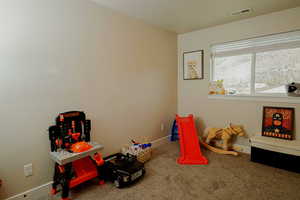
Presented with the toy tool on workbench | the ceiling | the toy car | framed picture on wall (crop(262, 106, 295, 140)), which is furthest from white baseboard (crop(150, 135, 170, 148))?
the ceiling

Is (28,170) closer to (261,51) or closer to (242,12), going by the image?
(242,12)

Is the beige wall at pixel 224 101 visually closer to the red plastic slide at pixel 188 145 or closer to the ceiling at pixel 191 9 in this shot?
the ceiling at pixel 191 9

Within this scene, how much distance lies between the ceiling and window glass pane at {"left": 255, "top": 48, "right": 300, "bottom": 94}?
26.5 inches

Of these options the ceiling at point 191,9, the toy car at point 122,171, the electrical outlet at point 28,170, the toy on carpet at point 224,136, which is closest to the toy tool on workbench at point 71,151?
the toy car at point 122,171

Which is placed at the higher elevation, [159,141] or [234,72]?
[234,72]

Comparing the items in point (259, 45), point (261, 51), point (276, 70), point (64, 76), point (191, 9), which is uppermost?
point (191, 9)

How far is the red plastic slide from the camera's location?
8.56ft

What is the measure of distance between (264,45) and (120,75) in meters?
2.42

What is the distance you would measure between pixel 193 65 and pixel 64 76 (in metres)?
2.47

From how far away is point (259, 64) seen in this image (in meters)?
2.81

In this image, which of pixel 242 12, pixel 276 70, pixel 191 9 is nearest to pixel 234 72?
pixel 276 70

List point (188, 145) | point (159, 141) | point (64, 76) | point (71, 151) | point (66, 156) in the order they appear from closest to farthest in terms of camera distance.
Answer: point (66, 156), point (71, 151), point (64, 76), point (188, 145), point (159, 141)

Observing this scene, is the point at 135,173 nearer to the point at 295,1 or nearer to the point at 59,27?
the point at 59,27

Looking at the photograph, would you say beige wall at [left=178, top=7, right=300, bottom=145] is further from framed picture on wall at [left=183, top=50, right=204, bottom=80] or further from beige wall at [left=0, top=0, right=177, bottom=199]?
beige wall at [left=0, top=0, right=177, bottom=199]
